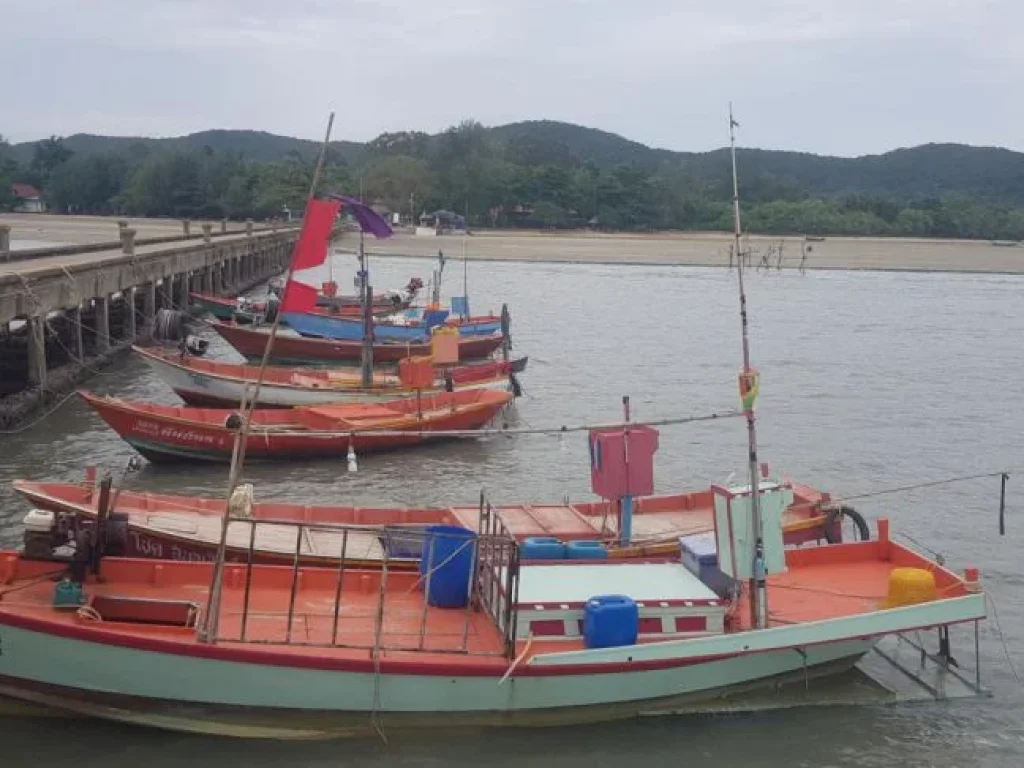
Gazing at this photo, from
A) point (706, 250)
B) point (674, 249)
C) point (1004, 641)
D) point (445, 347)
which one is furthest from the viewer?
point (674, 249)

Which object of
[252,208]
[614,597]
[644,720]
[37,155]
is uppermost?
[37,155]

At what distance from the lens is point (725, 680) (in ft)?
34.9

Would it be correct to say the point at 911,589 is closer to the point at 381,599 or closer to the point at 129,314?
the point at 381,599

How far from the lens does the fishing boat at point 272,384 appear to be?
23.2 meters

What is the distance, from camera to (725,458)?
2228 centimetres

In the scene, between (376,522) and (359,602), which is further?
(376,522)

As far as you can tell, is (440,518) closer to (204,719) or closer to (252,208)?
(204,719)

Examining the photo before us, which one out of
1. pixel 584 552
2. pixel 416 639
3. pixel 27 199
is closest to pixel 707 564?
pixel 584 552

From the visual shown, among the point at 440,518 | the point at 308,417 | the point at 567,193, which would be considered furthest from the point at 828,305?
the point at 567,193

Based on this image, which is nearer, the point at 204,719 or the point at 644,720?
the point at 204,719

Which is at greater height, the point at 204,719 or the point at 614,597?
the point at 614,597

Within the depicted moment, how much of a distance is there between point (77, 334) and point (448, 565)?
20311 mm

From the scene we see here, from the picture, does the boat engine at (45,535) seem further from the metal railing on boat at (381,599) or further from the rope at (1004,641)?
the rope at (1004,641)

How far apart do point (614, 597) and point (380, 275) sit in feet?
222
